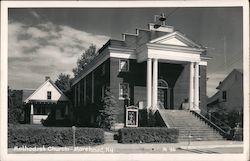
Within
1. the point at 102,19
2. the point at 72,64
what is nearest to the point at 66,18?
the point at 102,19

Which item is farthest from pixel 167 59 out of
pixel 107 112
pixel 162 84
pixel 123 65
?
pixel 107 112

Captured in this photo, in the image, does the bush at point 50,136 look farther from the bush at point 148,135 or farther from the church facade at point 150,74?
the church facade at point 150,74

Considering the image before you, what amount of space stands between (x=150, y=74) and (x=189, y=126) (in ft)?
9.58

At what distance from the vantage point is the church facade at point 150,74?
43.5ft

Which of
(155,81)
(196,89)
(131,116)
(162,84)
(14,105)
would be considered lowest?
(131,116)

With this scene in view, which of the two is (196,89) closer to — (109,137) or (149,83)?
(149,83)

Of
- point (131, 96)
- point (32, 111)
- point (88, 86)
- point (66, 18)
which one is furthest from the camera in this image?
point (88, 86)

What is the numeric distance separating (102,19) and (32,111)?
226 inches

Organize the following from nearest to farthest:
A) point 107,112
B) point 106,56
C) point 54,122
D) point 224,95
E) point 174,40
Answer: point 224,95, point 107,112, point 54,122, point 174,40, point 106,56

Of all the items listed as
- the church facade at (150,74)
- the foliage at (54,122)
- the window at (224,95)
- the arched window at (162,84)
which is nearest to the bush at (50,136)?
the foliage at (54,122)

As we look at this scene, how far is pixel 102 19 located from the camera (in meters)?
8.29

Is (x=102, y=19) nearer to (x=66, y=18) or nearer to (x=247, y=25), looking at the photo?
(x=66, y=18)

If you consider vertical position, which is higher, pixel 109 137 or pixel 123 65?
pixel 123 65

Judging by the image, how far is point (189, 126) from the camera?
38.2 ft
